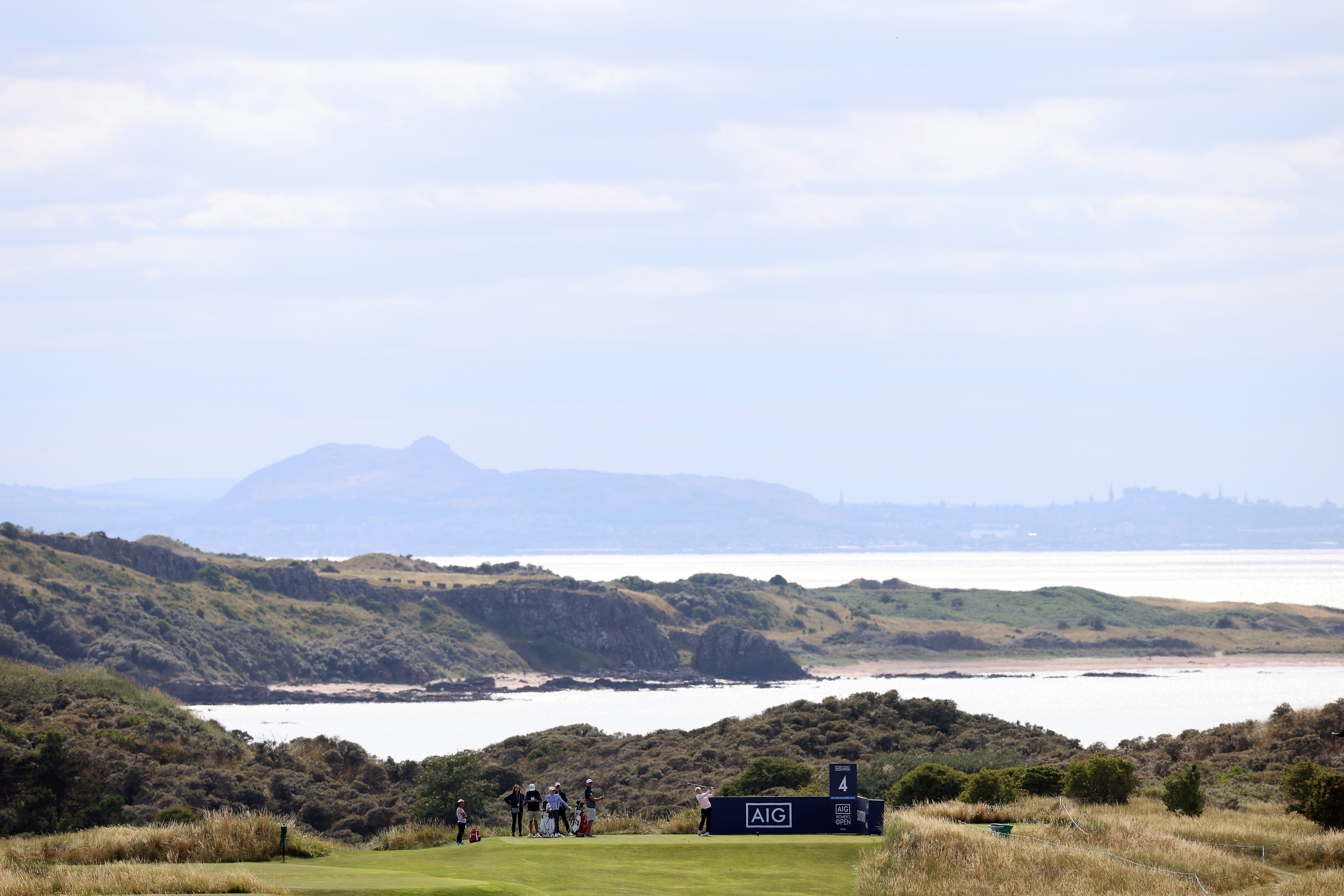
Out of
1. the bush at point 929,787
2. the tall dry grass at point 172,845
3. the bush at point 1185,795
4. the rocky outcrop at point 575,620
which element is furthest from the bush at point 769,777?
the rocky outcrop at point 575,620

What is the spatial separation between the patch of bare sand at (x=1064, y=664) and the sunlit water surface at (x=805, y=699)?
151 inches

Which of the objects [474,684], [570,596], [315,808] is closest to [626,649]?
[570,596]

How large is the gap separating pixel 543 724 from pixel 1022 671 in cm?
6507

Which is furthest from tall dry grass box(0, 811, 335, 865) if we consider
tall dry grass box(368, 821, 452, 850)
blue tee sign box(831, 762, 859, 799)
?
blue tee sign box(831, 762, 859, 799)

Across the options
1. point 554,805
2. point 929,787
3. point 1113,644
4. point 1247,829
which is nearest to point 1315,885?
point 1247,829

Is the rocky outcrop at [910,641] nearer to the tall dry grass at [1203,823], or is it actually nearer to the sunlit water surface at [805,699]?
the sunlit water surface at [805,699]

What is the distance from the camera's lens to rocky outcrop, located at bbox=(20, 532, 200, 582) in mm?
128875

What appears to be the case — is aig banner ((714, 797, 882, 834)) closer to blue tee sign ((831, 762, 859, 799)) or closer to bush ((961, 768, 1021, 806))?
blue tee sign ((831, 762, 859, 799))

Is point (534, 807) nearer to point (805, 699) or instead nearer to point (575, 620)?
point (805, 699)

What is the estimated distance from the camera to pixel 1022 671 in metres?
138

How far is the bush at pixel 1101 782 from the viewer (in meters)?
30.0

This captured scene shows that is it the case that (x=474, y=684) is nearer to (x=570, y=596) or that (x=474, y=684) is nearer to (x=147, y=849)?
(x=570, y=596)

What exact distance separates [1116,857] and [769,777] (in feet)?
65.8

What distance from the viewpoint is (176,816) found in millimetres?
A: 38094
